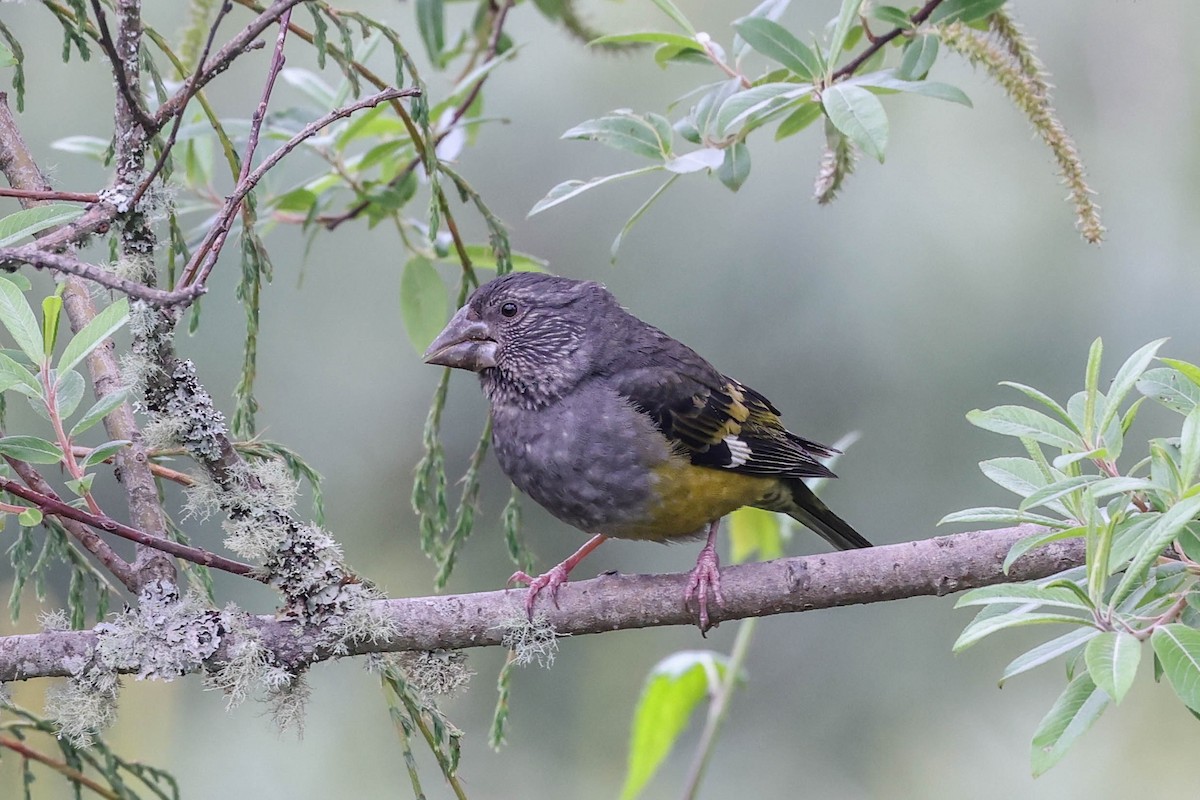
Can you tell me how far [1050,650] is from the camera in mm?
1647

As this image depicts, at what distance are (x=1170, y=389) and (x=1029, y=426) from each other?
0.82 feet

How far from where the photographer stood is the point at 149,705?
404 cm

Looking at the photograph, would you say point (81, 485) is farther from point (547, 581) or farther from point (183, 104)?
point (547, 581)

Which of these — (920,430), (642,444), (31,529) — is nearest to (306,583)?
(31,529)

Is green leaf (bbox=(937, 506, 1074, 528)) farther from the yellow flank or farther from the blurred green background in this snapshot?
the blurred green background

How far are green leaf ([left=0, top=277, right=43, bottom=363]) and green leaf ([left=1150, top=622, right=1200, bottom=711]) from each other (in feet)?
5.43

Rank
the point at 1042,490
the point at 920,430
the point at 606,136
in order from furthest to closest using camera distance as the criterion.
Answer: the point at 920,430 → the point at 606,136 → the point at 1042,490

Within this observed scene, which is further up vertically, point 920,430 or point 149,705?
point 920,430

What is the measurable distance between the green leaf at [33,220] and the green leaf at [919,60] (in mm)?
1572

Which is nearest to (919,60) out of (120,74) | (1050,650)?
(1050,650)

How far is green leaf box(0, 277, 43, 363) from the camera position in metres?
1.76

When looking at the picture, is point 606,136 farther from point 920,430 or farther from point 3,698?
point 920,430

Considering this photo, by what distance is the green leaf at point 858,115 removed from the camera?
6.31 feet

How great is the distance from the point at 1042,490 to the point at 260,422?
4.74m
